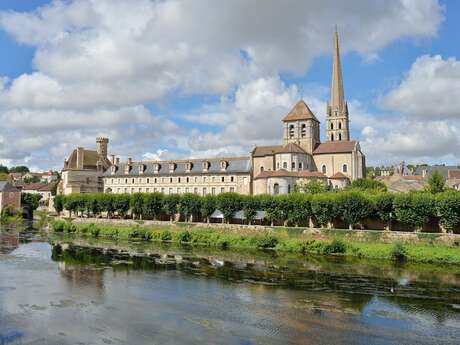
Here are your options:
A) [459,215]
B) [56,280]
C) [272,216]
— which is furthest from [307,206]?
[56,280]

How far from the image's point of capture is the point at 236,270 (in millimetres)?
27547

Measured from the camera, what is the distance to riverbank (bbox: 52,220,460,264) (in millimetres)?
32219

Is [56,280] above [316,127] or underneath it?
underneath

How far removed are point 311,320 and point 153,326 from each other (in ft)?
18.6

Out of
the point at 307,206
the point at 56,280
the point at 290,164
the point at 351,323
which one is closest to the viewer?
the point at 351,323

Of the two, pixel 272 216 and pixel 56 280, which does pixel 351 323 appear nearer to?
pixel 56 280

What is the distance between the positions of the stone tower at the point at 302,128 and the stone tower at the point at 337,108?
41.4 ft

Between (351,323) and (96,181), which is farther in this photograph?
(96,181)

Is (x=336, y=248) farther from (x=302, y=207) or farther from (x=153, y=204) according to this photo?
(x=153, y=204)

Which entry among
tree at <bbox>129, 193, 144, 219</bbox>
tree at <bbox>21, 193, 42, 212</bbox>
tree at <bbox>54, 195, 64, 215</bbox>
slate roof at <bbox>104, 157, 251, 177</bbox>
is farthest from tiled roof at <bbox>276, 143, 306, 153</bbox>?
tree at <bbox>21, 193, 42, 212</bbox>

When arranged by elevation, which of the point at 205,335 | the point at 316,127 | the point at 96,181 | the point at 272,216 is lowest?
the point at 205,335

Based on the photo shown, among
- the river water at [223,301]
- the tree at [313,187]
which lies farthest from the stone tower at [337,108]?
the river water at [223,301]

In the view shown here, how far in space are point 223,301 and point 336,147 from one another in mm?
41092

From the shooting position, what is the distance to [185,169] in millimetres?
63031
